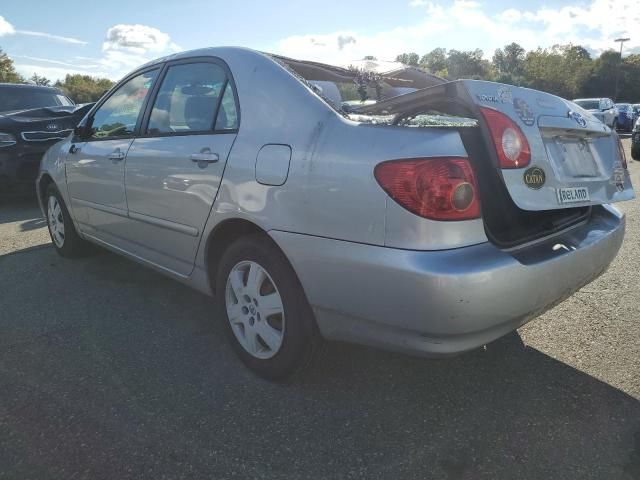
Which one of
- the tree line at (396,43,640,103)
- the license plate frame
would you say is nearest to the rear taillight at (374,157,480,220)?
the license plate frame

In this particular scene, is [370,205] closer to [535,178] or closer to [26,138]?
[535,178]

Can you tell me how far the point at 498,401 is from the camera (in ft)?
7.89

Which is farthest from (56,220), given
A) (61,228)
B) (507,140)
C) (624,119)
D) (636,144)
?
(624,119)

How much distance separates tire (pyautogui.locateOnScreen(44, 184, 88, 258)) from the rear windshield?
4.54 metres

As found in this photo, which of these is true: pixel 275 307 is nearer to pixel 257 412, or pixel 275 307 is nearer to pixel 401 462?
pixel 257 412

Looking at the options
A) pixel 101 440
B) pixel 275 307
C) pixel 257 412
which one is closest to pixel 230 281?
pixel 275 307

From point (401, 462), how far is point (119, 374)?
157cm

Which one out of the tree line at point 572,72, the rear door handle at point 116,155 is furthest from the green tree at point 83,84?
the rear door handle at point 116,155

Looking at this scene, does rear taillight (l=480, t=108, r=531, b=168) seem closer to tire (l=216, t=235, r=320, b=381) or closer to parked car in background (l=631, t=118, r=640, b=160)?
tire (l=216, t=235, r=320, b=381)

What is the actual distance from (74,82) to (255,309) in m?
67.4

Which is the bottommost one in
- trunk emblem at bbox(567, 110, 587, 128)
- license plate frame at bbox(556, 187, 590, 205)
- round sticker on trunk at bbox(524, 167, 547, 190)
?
license plate frame at bbox(556, 187, 590, 205)

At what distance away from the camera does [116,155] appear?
11.4 feet

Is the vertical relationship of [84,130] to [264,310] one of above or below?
above

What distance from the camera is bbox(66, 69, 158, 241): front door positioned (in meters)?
3.49
